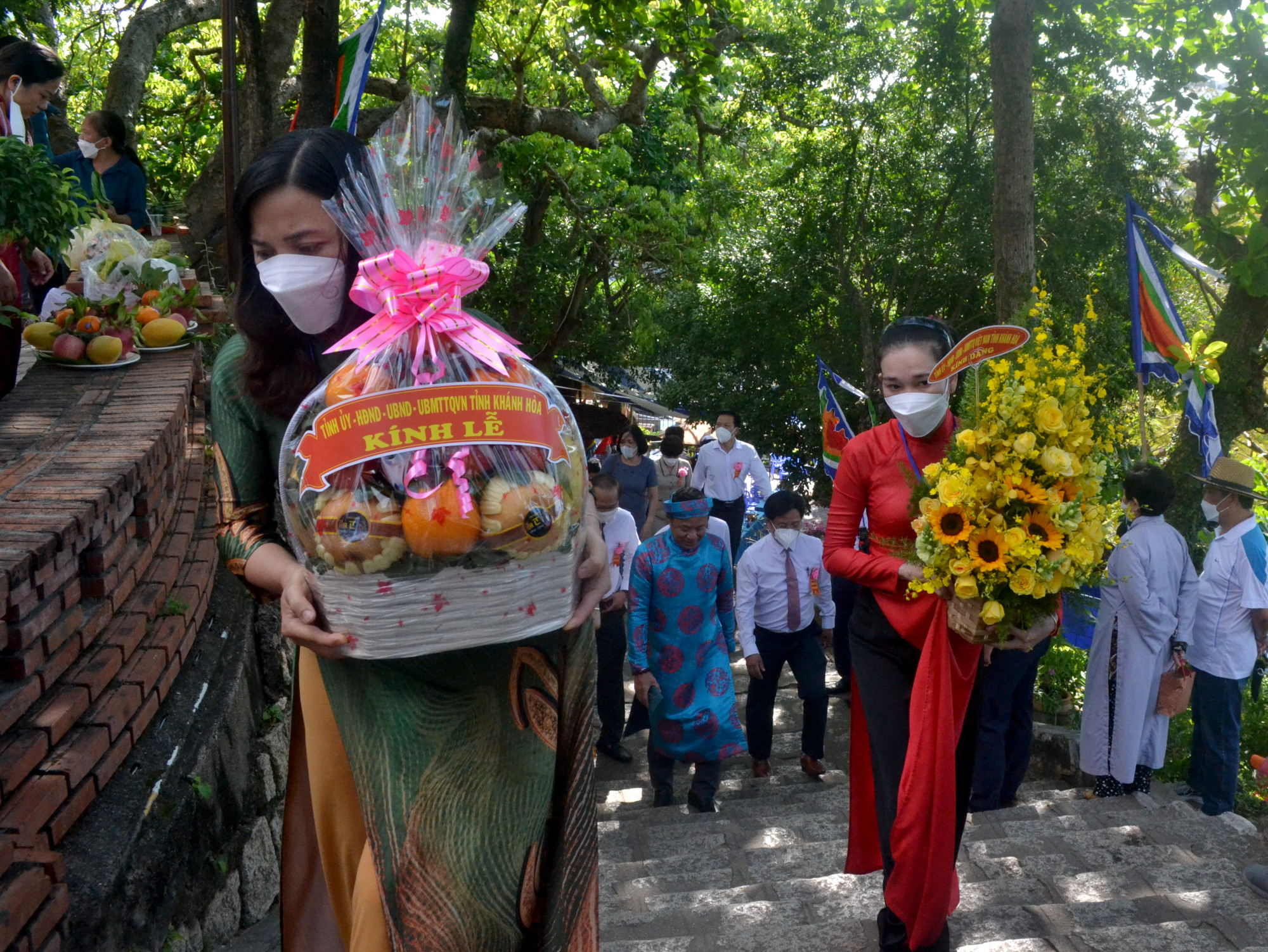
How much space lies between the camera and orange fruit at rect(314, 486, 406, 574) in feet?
6.06

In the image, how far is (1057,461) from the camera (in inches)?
136

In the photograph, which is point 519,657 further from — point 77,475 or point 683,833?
point 683,833

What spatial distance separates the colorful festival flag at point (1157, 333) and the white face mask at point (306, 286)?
596cm

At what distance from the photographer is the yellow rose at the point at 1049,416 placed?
3.49 m

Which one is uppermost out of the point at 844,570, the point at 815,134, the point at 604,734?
the point at 815,134

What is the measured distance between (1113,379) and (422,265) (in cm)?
1180

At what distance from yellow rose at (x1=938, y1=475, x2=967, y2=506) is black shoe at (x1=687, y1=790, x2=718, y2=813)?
358 cm

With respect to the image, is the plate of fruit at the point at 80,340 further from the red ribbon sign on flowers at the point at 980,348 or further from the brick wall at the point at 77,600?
the red ribbon sign on flowers at the point at 980,348

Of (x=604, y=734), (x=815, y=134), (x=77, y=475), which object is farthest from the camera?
(x=815, y=134)

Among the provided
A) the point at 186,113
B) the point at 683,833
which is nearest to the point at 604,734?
the point at 683,833

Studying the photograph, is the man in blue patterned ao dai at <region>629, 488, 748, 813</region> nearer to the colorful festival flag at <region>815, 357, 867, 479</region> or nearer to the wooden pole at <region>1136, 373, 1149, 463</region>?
the colorful festival flag at <region>815, 357, 867, 479</region>

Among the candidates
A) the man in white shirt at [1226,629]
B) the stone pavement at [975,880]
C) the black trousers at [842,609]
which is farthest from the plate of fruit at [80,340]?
the man in white shirt at [1226,629]

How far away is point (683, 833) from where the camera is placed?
584 centimetres

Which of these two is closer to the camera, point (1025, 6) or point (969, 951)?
point (969, 951)
